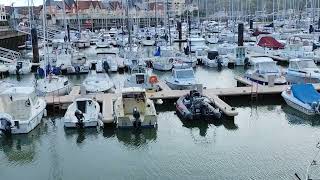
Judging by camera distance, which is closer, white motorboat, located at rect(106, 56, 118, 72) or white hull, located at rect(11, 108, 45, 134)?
white hull, located at rect(11, 108, 45, 134)

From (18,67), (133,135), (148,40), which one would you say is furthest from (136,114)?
(148,40)

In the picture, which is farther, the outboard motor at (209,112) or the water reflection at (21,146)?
the outboard motor at (209,112)

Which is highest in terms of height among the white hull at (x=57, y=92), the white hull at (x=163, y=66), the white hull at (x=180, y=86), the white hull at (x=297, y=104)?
the white hull at (x=163, y=66)

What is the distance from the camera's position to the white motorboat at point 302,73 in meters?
33.1

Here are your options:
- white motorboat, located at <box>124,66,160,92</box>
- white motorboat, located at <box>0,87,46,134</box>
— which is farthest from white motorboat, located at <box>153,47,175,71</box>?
white motorboat, located at <box>0,87,46,134</box>

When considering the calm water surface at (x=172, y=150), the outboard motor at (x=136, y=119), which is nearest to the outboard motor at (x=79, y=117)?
the calm water surface at (x=172, y=150)

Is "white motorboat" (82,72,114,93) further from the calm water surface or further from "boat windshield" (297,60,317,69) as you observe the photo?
"boat windshield" (297,60,317,69)

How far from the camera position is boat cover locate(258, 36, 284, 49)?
173 ft

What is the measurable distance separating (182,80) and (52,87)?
9588 millimetres

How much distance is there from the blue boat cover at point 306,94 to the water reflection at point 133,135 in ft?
31.4

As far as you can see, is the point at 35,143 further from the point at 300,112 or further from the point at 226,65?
the point at 226,65

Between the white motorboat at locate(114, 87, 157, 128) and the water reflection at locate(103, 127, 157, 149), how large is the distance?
318 millimetres

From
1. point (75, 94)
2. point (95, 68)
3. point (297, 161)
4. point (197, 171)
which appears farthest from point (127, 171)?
point (95, 68)

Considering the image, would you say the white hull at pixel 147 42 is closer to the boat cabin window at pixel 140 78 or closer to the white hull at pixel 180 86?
the white hull at pixel 180 86
